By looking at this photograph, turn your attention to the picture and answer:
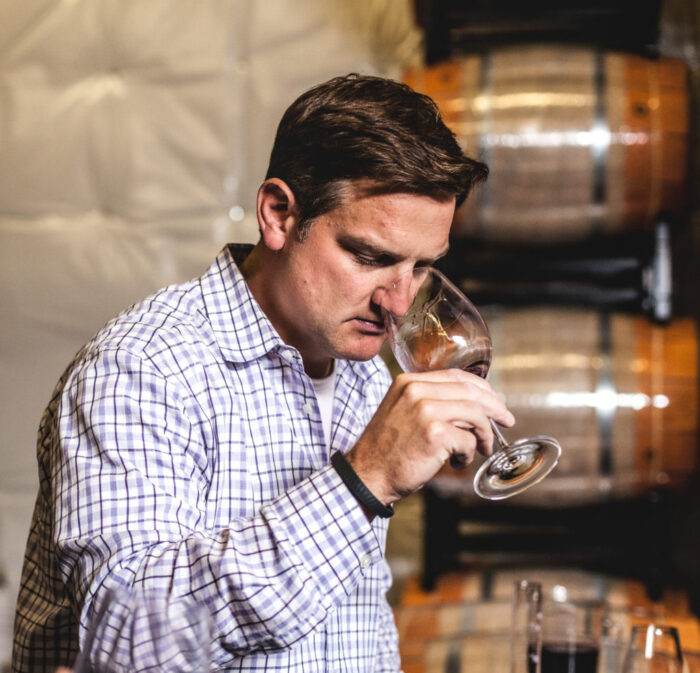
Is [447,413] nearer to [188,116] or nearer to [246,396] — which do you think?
[246,396]

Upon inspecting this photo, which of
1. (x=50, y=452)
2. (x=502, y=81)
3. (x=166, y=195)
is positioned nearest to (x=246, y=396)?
(x=50, y=452)

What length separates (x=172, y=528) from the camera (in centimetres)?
90

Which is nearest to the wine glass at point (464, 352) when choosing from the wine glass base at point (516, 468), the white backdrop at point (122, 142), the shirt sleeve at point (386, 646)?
the wine glass base at point (516, 468)

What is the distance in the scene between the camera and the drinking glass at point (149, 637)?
1.71 feet

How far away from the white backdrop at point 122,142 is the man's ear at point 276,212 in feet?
3.38

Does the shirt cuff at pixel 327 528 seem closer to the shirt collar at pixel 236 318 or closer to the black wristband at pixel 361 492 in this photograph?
the black wristband at pixel 361 492

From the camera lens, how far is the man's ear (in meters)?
1.15

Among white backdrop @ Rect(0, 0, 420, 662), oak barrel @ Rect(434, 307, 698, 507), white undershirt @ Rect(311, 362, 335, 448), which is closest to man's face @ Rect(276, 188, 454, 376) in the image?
white undershirt @ Rect(311, 362, 335, 448)

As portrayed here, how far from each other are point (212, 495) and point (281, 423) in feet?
0.44

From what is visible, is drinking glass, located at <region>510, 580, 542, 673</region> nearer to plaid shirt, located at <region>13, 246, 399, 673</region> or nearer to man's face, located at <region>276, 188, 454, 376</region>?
plaid shirt, located at <region>13, 246, 399, 673</region>

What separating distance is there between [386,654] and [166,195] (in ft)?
4.39

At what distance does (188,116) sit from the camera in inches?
87.7

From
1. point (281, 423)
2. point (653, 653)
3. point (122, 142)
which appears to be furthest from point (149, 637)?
point (122, 142)

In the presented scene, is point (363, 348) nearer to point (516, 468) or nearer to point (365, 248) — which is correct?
point (365, 248)
